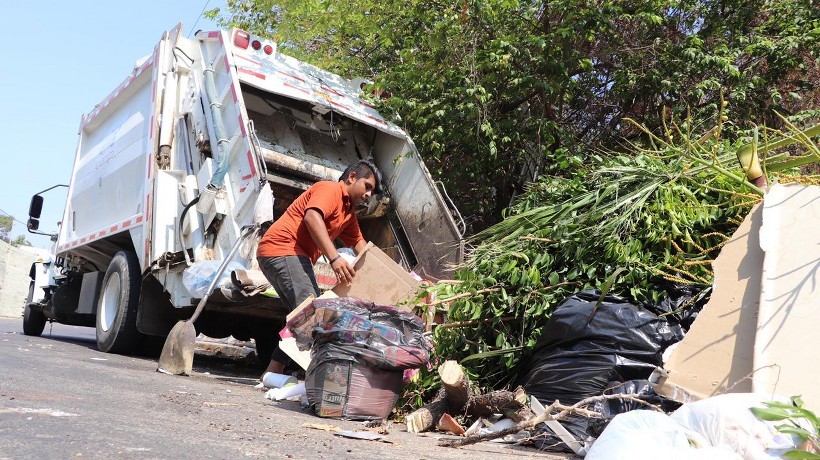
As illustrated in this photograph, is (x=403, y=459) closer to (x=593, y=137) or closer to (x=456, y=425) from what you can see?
(x=456, y=425)

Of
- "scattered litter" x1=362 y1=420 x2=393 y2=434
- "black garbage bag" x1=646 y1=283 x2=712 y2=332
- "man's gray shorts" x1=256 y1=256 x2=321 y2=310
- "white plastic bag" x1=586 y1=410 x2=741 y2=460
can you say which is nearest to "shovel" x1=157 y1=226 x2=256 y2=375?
"man's gray shorts" x1=256 y1=256 x2=321 y2=310

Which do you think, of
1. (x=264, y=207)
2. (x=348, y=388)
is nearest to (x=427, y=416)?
(x=348, y=388)

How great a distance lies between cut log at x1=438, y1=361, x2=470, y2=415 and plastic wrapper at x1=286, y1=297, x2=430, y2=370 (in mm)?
249

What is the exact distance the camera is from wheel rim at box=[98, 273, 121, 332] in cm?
623

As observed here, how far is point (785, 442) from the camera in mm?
1992

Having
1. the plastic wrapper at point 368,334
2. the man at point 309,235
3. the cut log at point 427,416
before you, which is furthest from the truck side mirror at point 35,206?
the cut log at point 427,416

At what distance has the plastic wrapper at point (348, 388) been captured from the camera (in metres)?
3.32

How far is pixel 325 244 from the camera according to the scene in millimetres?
4035

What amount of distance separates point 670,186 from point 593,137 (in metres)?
3.95

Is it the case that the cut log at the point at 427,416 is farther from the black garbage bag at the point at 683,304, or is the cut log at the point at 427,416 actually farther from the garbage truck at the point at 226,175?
the garbage truck at the point at 226,175

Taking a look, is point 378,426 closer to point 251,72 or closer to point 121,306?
point 251,72

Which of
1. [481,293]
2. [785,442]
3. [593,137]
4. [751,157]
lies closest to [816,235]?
[751,157]

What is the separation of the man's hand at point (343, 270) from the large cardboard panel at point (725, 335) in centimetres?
187

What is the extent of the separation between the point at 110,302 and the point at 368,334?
3.86m
